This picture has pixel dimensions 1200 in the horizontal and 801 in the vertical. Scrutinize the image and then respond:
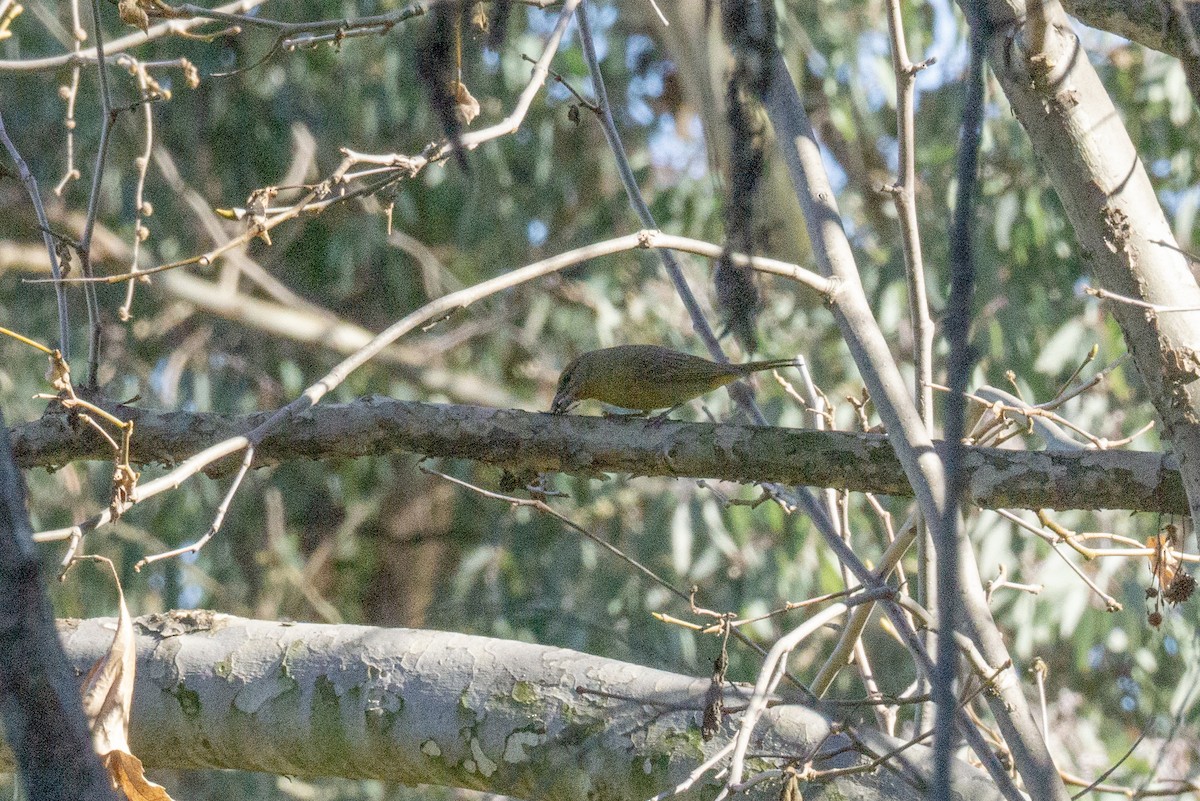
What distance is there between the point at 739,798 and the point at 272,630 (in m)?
0.97

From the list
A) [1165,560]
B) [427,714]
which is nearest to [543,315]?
[427,714]

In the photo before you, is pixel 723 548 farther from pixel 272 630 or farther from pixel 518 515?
pixel 272 630

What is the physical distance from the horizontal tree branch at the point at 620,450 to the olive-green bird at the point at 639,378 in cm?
109

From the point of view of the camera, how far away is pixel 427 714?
2.19 meters

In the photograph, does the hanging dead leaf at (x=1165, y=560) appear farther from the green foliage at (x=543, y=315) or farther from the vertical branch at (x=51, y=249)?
the green foliage at (x=543, y=315)

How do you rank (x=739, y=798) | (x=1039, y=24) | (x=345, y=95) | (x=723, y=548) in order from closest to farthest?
1. (x=1039, y=24)
2. (x=739, y=798)
3. (x=723, y=548)
4. (x=345, y=95)

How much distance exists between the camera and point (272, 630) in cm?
237

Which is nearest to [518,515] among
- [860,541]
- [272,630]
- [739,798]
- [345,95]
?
[860,541]

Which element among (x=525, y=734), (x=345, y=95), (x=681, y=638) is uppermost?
(x=345, y=95)

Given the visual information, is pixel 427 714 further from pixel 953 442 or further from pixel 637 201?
pixel 953 442

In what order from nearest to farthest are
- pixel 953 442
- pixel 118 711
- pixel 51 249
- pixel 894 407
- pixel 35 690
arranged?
pixel 953 442
pixel 35 690
pixel 118 711
pixel 894 407
pixel 51 249

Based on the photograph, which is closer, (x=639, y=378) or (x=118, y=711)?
(x=118, y=711)

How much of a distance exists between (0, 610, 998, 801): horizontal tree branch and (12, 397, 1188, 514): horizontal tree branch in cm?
35

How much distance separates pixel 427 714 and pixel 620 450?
588 mm
